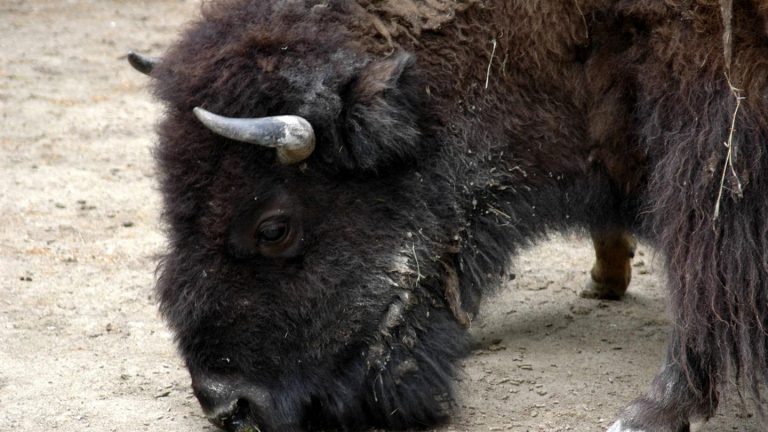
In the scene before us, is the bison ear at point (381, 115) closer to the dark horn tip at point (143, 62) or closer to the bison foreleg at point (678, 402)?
the dark horn tip at point (143, 62)

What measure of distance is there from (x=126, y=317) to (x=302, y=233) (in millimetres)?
1726

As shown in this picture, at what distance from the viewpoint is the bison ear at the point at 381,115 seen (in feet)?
13.0

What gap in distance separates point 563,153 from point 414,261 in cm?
72

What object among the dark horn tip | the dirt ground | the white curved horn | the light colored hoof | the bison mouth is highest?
the white curved horn

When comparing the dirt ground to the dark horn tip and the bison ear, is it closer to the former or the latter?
the dark horn tip

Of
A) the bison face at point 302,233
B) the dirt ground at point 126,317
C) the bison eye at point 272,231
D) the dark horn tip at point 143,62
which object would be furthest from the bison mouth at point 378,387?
the dark horn tip at point 143,62

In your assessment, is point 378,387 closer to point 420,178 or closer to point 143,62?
point 420,178

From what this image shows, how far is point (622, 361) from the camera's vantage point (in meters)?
4.93

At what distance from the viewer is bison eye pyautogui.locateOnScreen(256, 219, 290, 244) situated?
3986 mm

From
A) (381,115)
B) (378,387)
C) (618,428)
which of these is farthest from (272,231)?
(618,428)

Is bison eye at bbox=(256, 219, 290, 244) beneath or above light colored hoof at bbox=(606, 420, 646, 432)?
above

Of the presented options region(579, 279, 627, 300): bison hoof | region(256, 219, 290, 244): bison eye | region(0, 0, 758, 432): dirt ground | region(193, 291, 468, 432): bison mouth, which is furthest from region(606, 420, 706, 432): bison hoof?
region(579, 279, 627, 300): bison hoof

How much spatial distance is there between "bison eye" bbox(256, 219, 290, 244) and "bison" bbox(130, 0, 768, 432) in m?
0.01

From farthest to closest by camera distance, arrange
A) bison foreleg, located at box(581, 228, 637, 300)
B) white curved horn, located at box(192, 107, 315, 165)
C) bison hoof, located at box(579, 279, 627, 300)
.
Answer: bison hoof, located at box(579, 279, 627, 300), bison foreleg, located at box(581, 228, 637, 300), white curved horn, located at box(192, 107, 315, 165)
